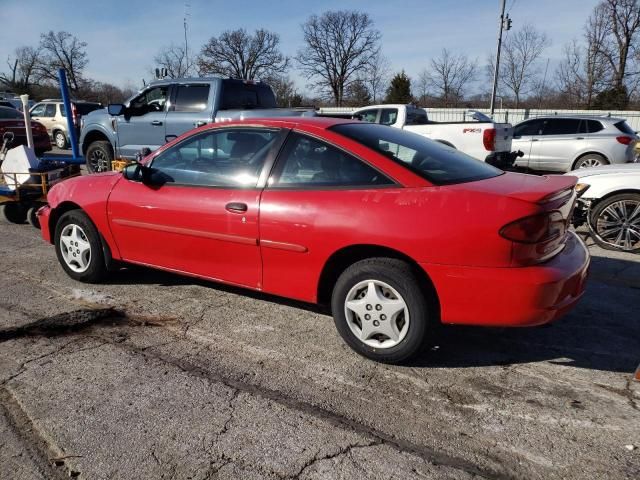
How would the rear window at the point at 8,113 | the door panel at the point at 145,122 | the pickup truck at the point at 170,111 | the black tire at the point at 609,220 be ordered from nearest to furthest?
the black tire at the point at 609,220 → the pickup truck at the point at 170,111 → the door panel at the point at 145,122 → the rear window at the point at 8,113

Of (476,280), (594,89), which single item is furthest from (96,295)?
(594,89)

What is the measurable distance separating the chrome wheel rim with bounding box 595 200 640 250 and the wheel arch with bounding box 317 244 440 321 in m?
3.93

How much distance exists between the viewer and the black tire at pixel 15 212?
Result: 7.17 meters

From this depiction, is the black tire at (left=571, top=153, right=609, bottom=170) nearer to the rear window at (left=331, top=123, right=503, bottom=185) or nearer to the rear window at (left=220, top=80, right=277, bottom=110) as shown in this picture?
the rear window at (left=220, top=80, right=277, bottom=110)

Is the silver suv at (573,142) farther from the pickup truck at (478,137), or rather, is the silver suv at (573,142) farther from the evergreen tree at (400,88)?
the evergreen tree at (400,88)

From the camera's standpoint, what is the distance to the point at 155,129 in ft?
28.9

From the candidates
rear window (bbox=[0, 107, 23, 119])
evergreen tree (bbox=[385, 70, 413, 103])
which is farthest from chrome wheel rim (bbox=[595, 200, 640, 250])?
evergreen tree (bbox=[385, 70, 413, 103])

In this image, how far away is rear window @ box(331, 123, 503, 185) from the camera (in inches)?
125

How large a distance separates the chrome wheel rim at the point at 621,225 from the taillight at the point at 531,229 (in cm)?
356

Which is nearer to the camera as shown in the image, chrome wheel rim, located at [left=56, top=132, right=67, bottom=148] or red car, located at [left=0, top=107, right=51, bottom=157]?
red car, located at [left=0, top=107, right=51, bottom=157]

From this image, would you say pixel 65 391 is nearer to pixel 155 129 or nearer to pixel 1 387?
pixel 1 387

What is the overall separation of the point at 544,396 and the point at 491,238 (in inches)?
36.9

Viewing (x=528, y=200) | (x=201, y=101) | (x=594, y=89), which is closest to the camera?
(x=528, y=200)

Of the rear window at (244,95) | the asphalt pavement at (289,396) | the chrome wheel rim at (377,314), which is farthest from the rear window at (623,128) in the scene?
the chrome wheel rim at (377,314)
